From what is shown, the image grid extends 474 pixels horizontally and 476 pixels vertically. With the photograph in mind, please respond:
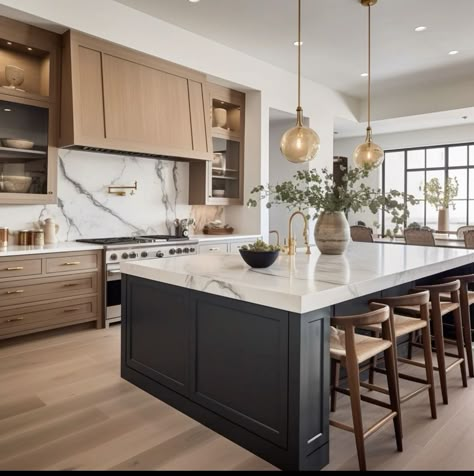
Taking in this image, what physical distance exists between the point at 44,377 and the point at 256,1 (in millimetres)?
3733

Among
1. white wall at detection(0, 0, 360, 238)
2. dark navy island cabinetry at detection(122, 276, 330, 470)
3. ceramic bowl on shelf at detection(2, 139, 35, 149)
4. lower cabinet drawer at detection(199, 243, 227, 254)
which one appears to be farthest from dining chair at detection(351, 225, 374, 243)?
ceramic bowl on shelf at detection(2, 139, 35, 149)

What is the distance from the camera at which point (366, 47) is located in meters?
5.29

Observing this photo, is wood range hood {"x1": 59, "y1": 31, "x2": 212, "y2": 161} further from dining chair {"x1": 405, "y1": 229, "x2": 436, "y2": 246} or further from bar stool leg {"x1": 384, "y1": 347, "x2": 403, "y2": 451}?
bar stool leg {"x1": 384, "y1": 347, "x2": 403, "y2": 451}

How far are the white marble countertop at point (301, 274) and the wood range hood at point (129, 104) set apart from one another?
1880mm

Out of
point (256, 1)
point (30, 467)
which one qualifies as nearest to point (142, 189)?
point (256, 1)

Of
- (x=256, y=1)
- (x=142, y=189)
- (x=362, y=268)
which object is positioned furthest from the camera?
(x=142, y=189)

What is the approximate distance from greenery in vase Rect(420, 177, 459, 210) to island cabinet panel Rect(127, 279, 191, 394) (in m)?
6.23

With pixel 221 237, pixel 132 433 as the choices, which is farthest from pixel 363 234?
pixel 132 433

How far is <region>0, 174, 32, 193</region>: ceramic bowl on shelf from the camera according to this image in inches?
151

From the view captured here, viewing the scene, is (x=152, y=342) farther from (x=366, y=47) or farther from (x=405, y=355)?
(x=366, y=47)

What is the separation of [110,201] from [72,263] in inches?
45.2

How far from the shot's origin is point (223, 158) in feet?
19.0

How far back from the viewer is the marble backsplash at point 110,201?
4457mm

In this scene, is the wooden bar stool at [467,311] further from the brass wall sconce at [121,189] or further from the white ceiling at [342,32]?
the brass wall sconce at [121,189]
